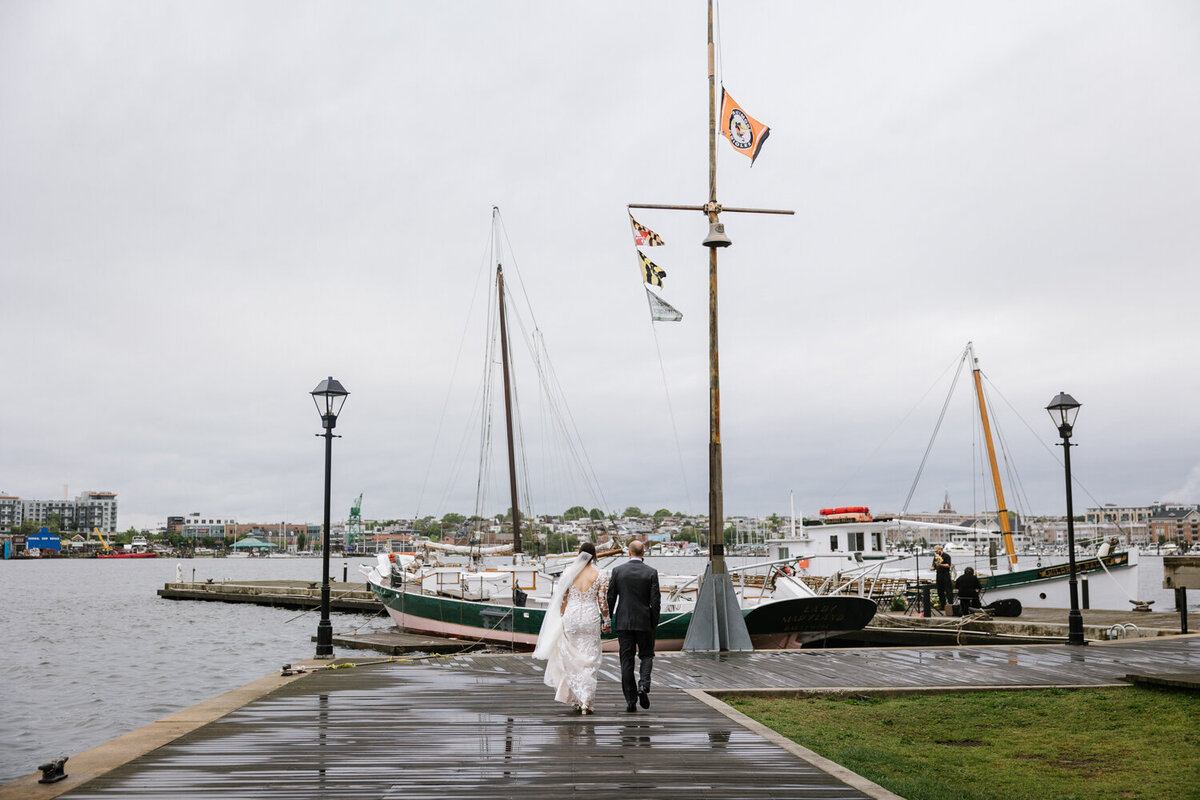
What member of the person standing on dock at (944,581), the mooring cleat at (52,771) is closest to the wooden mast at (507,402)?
the person standing on dock at (944,581)

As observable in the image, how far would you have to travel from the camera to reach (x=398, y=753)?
8.11 meters

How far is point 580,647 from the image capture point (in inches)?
409

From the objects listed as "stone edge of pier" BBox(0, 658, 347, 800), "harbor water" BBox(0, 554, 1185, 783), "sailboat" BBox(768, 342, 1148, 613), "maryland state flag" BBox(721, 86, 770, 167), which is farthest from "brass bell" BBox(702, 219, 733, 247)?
"sailboat" BBox(768, 342, 1148, 613)

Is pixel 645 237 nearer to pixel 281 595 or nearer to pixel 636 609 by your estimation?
pixel 636 609

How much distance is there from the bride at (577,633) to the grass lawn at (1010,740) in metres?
1.98

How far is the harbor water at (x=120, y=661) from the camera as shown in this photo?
2045 cm

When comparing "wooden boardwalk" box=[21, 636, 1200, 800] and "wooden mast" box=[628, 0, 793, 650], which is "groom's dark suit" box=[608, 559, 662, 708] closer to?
"wooden boardwalk" box=[21, 636, 1200, 800]

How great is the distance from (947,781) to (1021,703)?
422 centimetres

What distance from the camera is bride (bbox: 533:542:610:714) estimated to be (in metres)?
10.3

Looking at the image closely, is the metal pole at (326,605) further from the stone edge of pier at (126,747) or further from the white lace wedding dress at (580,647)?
the white lace wedding dress at (580,647)

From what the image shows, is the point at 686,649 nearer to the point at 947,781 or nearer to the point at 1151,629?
the point at 947,781

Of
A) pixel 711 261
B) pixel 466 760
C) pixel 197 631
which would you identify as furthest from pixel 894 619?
pixel 197 631

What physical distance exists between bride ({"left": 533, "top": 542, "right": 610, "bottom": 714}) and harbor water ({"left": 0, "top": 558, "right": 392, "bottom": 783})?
9.21 metres

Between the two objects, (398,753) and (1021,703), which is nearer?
(398,753)
